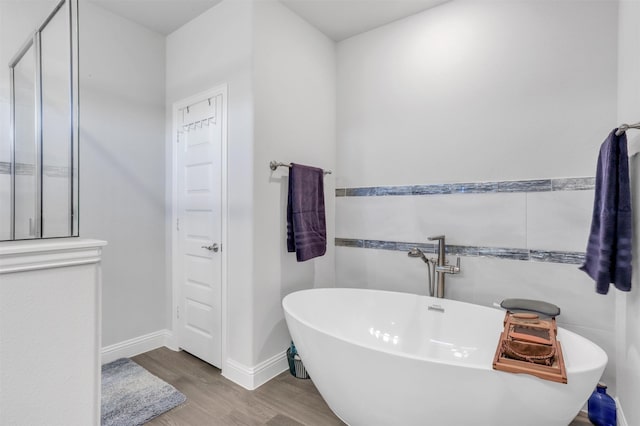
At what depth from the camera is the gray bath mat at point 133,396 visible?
1.84 metres

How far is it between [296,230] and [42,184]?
4.83 feet

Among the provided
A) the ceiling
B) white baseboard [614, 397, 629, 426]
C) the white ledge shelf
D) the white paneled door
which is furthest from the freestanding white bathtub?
the ceiling

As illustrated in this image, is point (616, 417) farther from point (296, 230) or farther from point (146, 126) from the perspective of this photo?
point (146, 126)

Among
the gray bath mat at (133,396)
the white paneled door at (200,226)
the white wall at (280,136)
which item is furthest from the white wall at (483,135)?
the gray bath mat at (133,396)

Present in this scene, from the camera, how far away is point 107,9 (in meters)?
2.47

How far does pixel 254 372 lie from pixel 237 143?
64.2 inches

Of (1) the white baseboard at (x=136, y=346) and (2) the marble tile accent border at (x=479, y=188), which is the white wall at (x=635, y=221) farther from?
(1) the white baseboard at (x=136, y=346)

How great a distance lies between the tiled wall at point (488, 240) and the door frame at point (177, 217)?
1084 mm

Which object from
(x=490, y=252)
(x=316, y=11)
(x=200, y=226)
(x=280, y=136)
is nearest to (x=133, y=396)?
(x=200, y=226)

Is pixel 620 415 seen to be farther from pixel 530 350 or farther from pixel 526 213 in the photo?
pixel 526 213

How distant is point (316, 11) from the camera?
2492 millimetres

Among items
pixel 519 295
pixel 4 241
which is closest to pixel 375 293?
pixel 519 295

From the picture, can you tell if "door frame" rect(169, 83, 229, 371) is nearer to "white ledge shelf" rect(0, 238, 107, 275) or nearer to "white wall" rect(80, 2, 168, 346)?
"white wall" rect(80, 2, 168, 346)

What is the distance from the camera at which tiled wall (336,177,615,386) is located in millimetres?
1908
